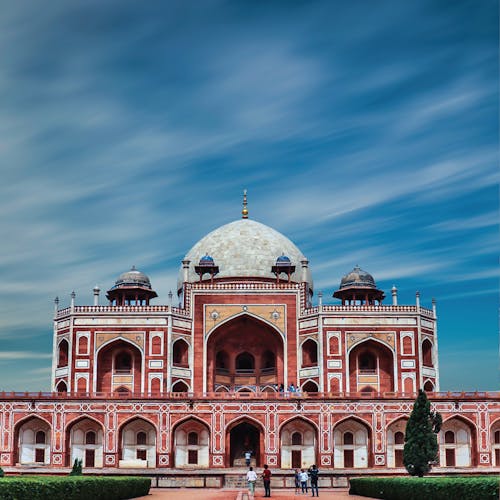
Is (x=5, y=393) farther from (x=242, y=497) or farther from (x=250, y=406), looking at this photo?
(x=242, y=497)

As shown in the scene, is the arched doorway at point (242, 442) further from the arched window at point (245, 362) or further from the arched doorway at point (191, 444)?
the arched window at point (245, 362)

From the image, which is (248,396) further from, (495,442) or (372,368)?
(495,442)

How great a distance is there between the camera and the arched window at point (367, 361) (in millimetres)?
41812

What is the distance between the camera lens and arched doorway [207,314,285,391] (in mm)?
43219

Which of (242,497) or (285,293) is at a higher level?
(285,293)

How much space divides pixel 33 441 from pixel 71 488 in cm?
1719

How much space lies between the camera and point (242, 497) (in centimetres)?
2483

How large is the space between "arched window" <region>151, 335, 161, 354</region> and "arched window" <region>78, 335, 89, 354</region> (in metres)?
3.22

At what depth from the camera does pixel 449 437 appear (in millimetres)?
36594

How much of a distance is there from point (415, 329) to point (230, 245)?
1207 cm

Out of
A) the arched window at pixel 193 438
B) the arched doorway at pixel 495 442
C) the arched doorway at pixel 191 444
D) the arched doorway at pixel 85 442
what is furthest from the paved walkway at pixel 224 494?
the arched doorway at pixel 495 442

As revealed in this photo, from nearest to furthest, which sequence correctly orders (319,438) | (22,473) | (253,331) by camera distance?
(22,473)
(319,438)
(253,331)

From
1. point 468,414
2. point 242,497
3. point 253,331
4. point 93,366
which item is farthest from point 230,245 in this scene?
point 242,497

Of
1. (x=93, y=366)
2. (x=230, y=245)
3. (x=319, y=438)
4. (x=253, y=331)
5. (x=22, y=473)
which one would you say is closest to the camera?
(x=22, y=473)
